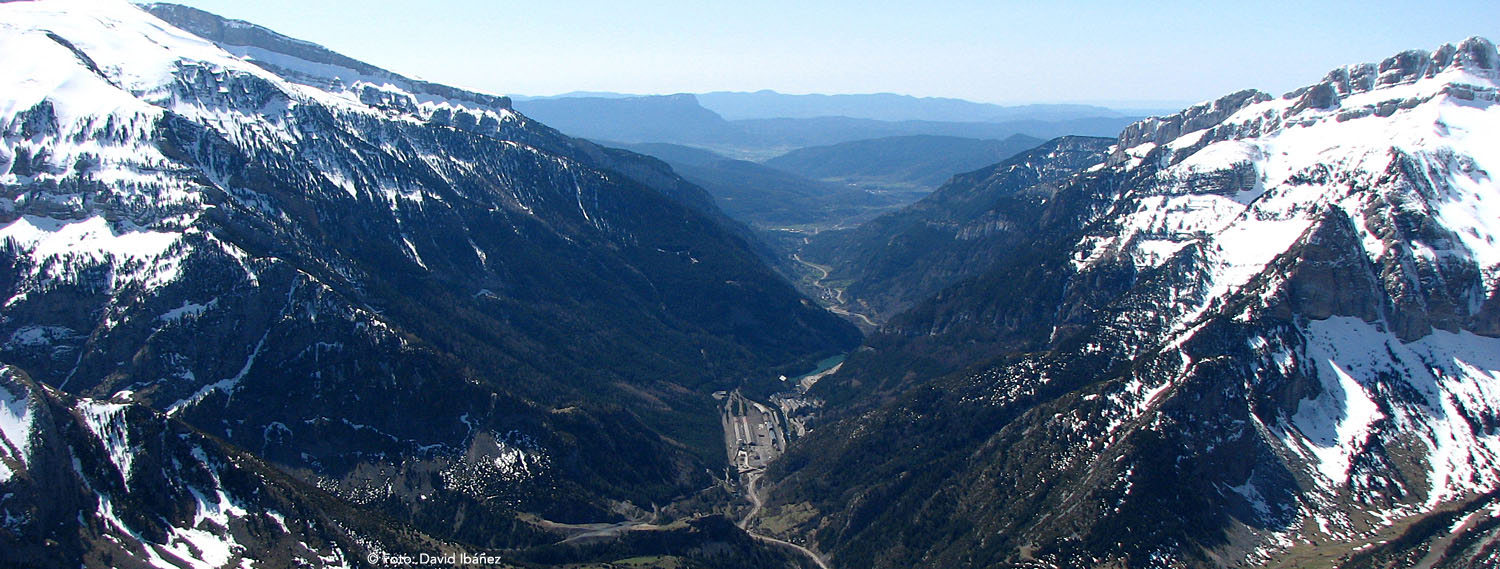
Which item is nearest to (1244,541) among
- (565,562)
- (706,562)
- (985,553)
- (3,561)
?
(985,553)

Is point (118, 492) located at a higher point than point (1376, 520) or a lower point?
higher

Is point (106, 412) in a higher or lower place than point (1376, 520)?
higher

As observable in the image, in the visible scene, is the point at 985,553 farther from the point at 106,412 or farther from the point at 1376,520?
the point at 106,412

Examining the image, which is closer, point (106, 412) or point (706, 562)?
point (106, 412)

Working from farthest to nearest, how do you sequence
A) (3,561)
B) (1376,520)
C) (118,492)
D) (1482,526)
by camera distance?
(1376,520) → (1482,526) → (118,492) → (3,561)

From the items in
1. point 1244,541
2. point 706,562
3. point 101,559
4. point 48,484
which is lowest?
point 706,562

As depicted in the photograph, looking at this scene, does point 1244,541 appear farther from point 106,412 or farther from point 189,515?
point 106,412

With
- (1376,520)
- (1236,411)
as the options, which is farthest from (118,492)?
(1376,520)

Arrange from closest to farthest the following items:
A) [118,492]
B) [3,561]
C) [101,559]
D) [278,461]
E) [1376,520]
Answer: [3,561] < [101,559] < [118,492] < [1376,520] < [278,461]

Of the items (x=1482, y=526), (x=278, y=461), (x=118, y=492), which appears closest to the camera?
(x=118, y=492)

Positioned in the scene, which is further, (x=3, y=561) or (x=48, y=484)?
(x=48, y=484)
